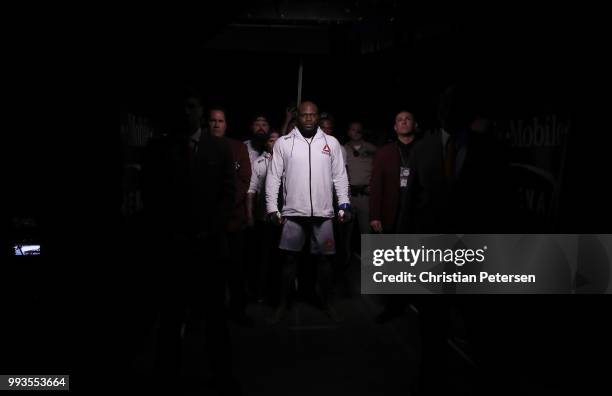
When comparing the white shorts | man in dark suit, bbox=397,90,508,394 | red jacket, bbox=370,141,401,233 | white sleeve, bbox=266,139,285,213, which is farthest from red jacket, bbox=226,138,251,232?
man in dark suit, bbox=397,90,508,394

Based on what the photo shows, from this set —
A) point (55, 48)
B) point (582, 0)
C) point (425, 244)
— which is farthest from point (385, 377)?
point (55, 48)

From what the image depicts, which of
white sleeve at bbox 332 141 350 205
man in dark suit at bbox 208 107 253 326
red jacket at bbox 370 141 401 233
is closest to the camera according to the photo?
man in dark suit at bbox 208 107 253 326

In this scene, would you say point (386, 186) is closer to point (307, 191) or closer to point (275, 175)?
point (307, 191)

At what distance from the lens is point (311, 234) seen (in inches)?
206

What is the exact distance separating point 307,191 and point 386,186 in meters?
0.80

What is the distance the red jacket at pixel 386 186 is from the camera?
5.12m

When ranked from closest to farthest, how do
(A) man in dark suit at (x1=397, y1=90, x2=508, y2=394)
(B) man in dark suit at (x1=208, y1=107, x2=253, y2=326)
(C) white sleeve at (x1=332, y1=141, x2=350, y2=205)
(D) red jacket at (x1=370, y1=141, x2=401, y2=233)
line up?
(A) man in dark suit at (x1=397, y1=90, x2=508, y2=394), (B) man in dark suit at (x1=208, y1=107, x2=253, y2=326), (D) red jacket at (x1=370, y1=141, x2=401, y2=233), (C) white sleeve at (x1=332, y1=141, x2=350, y2=205)

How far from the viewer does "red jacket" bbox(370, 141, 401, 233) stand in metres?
5.12

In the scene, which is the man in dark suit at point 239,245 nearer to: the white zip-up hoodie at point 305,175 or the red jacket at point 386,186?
the white zip-up hoodie at point 305,175

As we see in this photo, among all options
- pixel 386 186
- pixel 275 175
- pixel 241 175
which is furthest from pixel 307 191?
pixel 386 186

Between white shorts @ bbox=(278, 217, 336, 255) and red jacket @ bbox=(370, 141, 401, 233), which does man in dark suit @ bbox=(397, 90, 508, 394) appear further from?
white shorts @ bbox=(278, 217, 336, 255)

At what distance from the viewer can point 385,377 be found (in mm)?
3805

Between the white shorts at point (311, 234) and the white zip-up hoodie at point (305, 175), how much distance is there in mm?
92

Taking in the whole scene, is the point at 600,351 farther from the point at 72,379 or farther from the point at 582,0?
the point at 72,379
